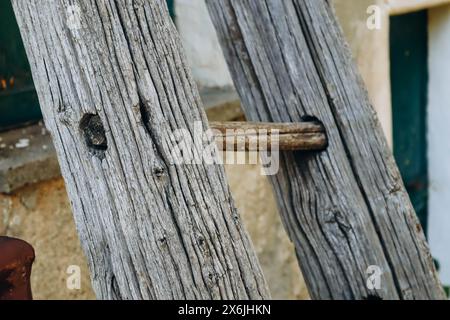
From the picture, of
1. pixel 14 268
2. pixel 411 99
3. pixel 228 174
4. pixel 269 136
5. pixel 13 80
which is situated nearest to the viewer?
pixel 14 268

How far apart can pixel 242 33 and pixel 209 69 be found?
0.83 metres

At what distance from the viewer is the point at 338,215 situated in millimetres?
1677

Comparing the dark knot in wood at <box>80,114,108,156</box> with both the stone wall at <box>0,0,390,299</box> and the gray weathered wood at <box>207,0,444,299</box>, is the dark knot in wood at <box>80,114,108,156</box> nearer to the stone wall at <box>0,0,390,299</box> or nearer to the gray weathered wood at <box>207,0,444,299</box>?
the gray weathered wood at <box>207,0,444,299</box>

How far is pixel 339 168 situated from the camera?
1.67 m

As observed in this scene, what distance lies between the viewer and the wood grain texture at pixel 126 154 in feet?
4.05

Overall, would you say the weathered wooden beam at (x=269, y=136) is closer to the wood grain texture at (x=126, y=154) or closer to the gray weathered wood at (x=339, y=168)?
the gray weathered wood at (x=339, y=168)

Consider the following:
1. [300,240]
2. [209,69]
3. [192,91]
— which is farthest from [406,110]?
[192,91]

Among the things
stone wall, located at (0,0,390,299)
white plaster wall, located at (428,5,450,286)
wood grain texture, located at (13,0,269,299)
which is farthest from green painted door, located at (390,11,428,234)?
wood grain texture, located at (13,0,269,299)

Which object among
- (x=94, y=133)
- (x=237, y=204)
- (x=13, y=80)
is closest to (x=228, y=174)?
(x=237, y=204)

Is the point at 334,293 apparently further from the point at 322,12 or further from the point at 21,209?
the point at 21,209

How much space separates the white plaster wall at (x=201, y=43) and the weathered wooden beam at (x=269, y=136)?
0.91m

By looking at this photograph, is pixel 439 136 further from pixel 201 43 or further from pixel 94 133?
pixel 94 133

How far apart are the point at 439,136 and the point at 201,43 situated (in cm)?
133

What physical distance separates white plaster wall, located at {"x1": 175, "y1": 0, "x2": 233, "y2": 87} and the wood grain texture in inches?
47.6
